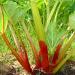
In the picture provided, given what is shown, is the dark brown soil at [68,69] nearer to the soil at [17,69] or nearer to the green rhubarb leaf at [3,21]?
the soil at [17,69]

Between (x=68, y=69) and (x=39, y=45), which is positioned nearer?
(x=39, y=45)

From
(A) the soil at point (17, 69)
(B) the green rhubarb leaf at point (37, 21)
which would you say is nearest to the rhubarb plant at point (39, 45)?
(B) the green rhubarb leaf at point (37, 21)

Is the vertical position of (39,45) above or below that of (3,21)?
below

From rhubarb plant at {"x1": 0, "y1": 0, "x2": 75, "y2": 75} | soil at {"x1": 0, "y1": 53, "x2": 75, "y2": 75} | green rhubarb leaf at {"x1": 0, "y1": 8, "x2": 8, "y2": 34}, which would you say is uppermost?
green rhubarb leaf at {"x1": 0, "y1": 8, "x2": 8, "y2": 34}

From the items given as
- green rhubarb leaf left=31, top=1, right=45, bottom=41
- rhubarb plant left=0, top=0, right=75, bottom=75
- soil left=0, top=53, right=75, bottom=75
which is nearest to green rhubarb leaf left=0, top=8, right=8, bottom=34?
rhubarb plant left=0, top=0, right=75, bottom=75

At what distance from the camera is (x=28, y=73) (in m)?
1.73

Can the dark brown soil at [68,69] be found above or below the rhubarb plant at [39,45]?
below

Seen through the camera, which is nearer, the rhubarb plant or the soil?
the rhubarb plant

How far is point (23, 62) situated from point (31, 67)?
10 centimetres

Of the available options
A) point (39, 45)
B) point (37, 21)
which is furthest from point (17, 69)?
point (37, 21)

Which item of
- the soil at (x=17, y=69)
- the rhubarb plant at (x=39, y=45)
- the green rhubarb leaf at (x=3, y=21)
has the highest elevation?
the green rhubarb leaf at (x=3, y=21)

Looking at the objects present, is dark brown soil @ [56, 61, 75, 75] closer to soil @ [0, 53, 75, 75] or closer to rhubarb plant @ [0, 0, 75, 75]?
soil @ [0, 53, 75, 75]

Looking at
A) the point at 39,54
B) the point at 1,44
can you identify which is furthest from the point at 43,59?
the point at 1,44

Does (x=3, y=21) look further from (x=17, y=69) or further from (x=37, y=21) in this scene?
(x=17, y=69)
